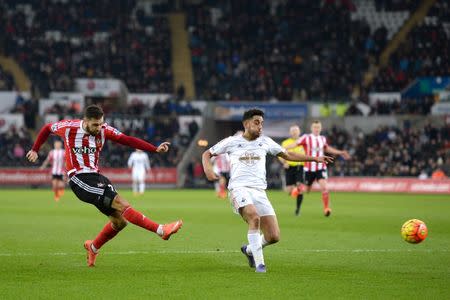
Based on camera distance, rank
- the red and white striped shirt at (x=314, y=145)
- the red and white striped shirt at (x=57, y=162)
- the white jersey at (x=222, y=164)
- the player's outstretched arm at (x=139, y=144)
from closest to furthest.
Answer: the player's outstretched arm at (x=139, y=144), the red and white striped shirt at (x=314, y=145), the red and white striped shirt at (x=57, y=162), the white jersey at (x=222, y=164)

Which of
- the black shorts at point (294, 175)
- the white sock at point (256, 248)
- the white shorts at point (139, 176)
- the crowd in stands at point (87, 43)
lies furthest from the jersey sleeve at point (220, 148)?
the crowd in stands at point (87, 43)

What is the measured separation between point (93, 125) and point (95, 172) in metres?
0.63

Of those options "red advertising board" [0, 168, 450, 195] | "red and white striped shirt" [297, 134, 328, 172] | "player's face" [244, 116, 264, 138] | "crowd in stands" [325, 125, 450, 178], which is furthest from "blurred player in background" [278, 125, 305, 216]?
"crowd in stands" [325, 125, 450, 178]

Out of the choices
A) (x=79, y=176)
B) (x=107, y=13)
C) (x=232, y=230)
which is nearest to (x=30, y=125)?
(x=107, y=13)

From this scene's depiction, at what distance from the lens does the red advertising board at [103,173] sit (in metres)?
45.6

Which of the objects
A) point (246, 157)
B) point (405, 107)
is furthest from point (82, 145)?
point (405, 107)

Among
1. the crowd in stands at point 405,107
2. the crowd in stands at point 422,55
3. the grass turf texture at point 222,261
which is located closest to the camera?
the grass turf texture at point 222,261

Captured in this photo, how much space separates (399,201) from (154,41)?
23491mm

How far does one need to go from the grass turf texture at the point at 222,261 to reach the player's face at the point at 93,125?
1.77 meters

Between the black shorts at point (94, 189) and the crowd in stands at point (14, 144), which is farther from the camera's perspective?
the crowd in stands at point (14, 144)

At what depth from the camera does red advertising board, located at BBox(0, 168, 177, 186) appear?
4556 centimetres

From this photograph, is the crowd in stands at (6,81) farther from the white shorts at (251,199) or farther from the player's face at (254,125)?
the player's face at (254,125)

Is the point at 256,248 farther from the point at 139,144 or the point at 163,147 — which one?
the point at 139,144

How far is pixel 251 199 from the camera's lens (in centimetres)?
1212
